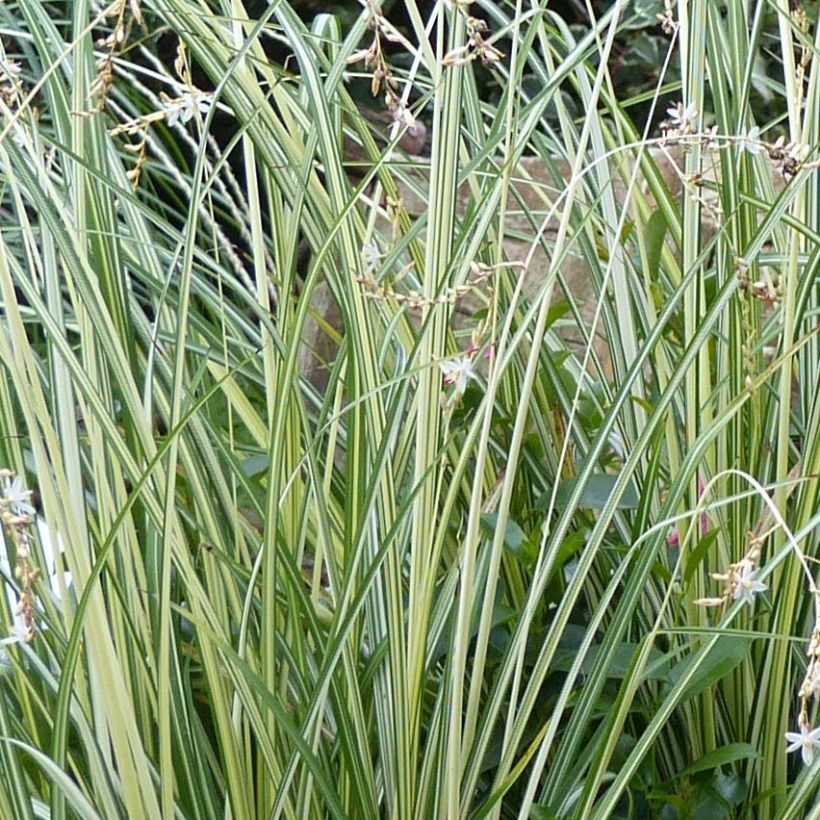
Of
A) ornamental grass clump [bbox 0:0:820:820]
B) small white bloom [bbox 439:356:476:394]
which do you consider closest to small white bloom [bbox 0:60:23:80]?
ornamental grass clump [bbox 0:0:820:820]

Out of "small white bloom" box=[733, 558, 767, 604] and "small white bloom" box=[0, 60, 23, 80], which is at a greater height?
"small white bloom" box=[0, 60, 23, 80]

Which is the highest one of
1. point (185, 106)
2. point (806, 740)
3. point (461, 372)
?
point (185, 106)

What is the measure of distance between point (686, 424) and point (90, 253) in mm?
437

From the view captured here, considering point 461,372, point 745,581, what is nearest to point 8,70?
point 461,372

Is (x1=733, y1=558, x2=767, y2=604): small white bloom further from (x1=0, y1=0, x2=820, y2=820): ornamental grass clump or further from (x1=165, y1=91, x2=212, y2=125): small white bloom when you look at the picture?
(x1=165, y1=91, x2=212, y2=125): small white bloom

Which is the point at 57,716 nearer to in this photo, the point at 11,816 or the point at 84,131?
the point at 11,816

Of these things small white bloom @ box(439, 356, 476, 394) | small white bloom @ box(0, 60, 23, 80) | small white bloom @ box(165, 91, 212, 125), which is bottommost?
small white bloom @ box(439, 356, 476, 394)

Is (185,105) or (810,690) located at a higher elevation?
(185,105)

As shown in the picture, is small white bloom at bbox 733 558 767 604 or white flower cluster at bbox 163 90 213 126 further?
white flower cluster at bbox 163 90 213 126

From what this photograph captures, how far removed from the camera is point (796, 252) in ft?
2.66

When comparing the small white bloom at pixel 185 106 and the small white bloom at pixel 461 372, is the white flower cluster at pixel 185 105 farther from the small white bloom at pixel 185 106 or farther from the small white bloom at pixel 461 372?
the small white bloom at pixel 461 372

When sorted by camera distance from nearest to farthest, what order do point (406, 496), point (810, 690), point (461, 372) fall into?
point (810, 690)
point (461, 372)
point (406, 496)

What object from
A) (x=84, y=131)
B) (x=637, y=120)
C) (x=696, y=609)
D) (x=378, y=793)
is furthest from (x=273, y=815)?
(x=637, y=120)

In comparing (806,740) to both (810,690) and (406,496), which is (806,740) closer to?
(810,690)
